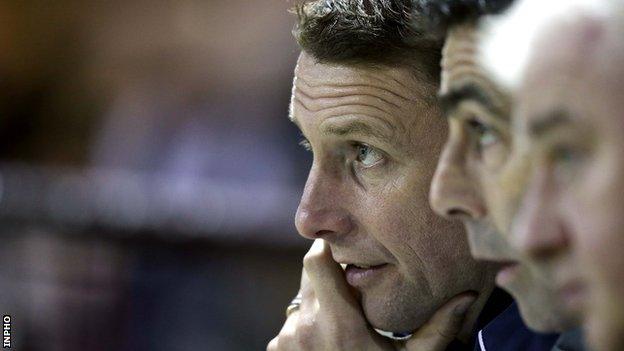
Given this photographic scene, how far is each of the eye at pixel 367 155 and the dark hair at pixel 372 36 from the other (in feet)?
0.55

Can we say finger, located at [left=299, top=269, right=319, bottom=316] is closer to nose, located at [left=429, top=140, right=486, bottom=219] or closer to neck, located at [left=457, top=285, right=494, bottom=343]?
neck, located at [left=457, top=285, right=494, bottom=343]

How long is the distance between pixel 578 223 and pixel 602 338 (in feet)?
0.39

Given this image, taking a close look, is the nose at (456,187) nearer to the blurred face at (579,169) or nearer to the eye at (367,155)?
the blurred face at (579,169)

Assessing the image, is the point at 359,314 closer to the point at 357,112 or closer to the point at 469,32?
the point at 357,112

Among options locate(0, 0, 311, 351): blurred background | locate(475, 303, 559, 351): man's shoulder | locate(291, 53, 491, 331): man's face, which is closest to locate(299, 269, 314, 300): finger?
locate(291, 53, 491, 331): man's face

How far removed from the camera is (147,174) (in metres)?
4.74

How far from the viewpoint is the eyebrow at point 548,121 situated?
1.01 metres

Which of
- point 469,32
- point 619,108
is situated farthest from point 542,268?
point 469,32

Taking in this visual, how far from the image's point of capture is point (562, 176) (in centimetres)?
103

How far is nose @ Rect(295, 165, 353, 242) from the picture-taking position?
189 cm

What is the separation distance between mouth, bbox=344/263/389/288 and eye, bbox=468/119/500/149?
2.40 ft

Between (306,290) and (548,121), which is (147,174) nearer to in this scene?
(306,290)

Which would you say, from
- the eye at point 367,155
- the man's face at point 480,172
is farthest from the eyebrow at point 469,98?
the eye at point 367,155

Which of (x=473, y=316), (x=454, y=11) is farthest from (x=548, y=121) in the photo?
(x=473, y=316)
